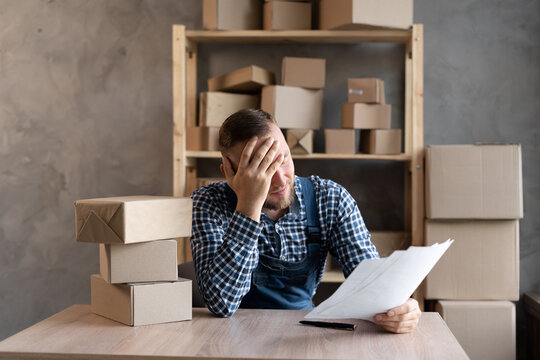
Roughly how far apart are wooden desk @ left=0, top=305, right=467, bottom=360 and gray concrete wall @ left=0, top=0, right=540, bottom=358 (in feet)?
5.29

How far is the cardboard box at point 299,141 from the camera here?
2.49 meters

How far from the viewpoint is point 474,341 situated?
234 centimetres

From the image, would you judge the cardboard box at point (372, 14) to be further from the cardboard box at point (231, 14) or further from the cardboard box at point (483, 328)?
the cardboard box at point (483, 328)

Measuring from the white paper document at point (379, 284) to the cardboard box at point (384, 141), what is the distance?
1315 mm

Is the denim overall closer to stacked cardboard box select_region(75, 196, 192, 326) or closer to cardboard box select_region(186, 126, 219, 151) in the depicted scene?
stacked cardboard box select_region(75, 196, 192, 326)

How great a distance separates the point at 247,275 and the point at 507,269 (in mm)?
1415

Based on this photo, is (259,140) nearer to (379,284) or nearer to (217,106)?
(379,284)

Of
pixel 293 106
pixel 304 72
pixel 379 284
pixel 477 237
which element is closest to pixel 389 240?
pixel 477 237

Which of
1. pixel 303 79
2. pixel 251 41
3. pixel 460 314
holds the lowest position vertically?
pixel 460 314

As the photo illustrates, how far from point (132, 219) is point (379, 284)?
58 cm

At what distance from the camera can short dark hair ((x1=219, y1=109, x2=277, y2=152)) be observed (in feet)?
5.24

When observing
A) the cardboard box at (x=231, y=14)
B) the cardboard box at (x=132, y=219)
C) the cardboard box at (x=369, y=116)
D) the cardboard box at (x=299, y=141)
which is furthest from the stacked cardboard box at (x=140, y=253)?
the cardboard box at (x=231, y=14)

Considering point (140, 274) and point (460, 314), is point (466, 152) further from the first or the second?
point (140, 274)

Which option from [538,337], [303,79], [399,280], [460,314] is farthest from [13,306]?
[538,337]
